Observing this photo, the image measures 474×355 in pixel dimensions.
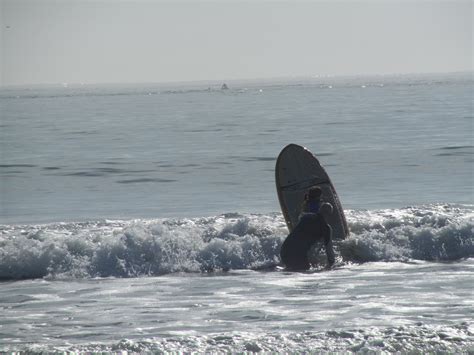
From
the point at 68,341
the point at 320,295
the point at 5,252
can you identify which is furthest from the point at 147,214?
the point at 68,341

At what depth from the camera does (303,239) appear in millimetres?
13969

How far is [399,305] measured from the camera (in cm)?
1073

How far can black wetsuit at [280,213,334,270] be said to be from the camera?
13.8 meters

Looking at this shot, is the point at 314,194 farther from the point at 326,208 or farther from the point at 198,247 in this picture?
the point at 198,247

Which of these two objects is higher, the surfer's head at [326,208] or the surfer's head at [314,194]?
the surfer's head at [314,194]

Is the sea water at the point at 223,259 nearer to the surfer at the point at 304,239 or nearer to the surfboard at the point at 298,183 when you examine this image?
the surfer at the point at 304,239

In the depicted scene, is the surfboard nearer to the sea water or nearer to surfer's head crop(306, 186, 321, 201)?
the sea water

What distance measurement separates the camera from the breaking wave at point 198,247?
47.2 ft

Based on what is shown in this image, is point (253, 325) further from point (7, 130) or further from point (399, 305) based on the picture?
point (7, 130)

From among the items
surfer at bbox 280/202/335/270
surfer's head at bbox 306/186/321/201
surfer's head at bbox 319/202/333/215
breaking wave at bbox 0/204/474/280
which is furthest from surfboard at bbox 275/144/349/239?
surfer's head at bbox 306/186/321/201

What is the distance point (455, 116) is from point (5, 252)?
3735 centimetres

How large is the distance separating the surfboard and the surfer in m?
1.58

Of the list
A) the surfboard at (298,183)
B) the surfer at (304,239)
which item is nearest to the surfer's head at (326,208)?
the surfer at (304,239)

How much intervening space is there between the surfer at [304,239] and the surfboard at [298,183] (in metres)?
1.58
